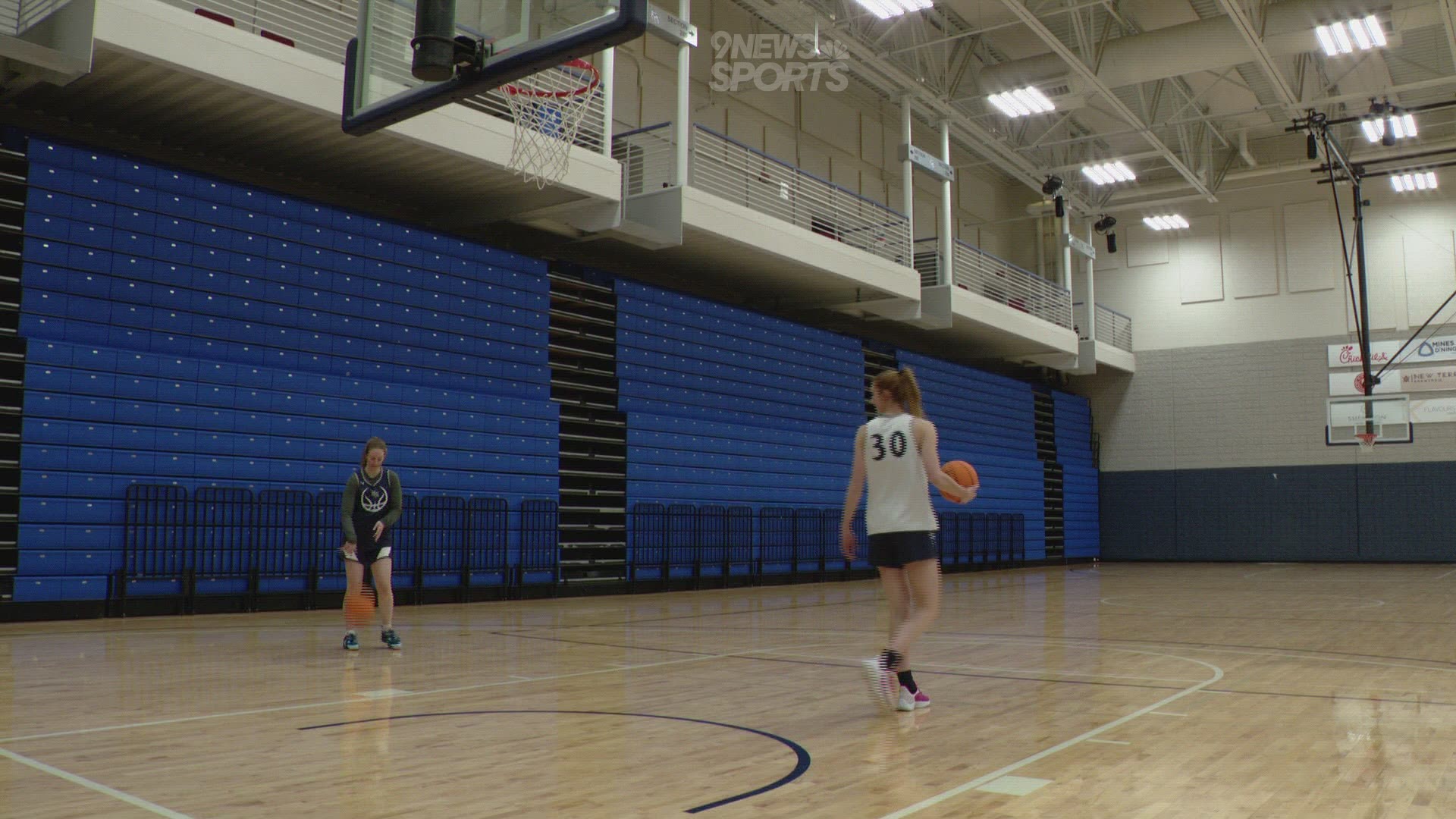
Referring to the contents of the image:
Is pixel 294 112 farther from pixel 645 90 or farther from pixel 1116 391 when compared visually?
pixel 1116 391

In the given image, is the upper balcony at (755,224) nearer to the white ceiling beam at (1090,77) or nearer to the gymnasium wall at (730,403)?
the gymnasium wall at (730,403)

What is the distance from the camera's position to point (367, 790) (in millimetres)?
3061

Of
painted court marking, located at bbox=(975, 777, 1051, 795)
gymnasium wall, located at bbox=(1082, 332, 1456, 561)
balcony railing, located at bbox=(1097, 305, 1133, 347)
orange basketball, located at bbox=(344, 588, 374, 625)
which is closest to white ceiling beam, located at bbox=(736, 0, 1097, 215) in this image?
balcony railing, located at bbox=(1097, 305, 1133, 347)

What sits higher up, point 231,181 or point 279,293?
point 231,181

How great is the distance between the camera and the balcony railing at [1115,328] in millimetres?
25688

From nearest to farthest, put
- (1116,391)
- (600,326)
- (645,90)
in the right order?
(600,326), (645,90), (1116,391)

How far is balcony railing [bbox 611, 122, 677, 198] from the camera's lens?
1366cm

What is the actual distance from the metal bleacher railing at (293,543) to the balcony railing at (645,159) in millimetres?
4281

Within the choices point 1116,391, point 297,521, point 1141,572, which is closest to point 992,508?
point 1141,572

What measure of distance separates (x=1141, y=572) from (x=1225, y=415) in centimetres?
627

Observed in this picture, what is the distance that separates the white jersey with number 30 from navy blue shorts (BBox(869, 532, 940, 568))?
0.08ft

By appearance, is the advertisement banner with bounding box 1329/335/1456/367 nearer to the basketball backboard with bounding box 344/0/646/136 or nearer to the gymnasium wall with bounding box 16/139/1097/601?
the gymnasium wall with bounding box 16/139/1097/601

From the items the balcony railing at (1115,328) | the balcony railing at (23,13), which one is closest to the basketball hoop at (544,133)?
the balcony railing at (23,13)

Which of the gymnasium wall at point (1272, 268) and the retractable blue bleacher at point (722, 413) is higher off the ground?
the gymnasium wall at point (1272, 268)
